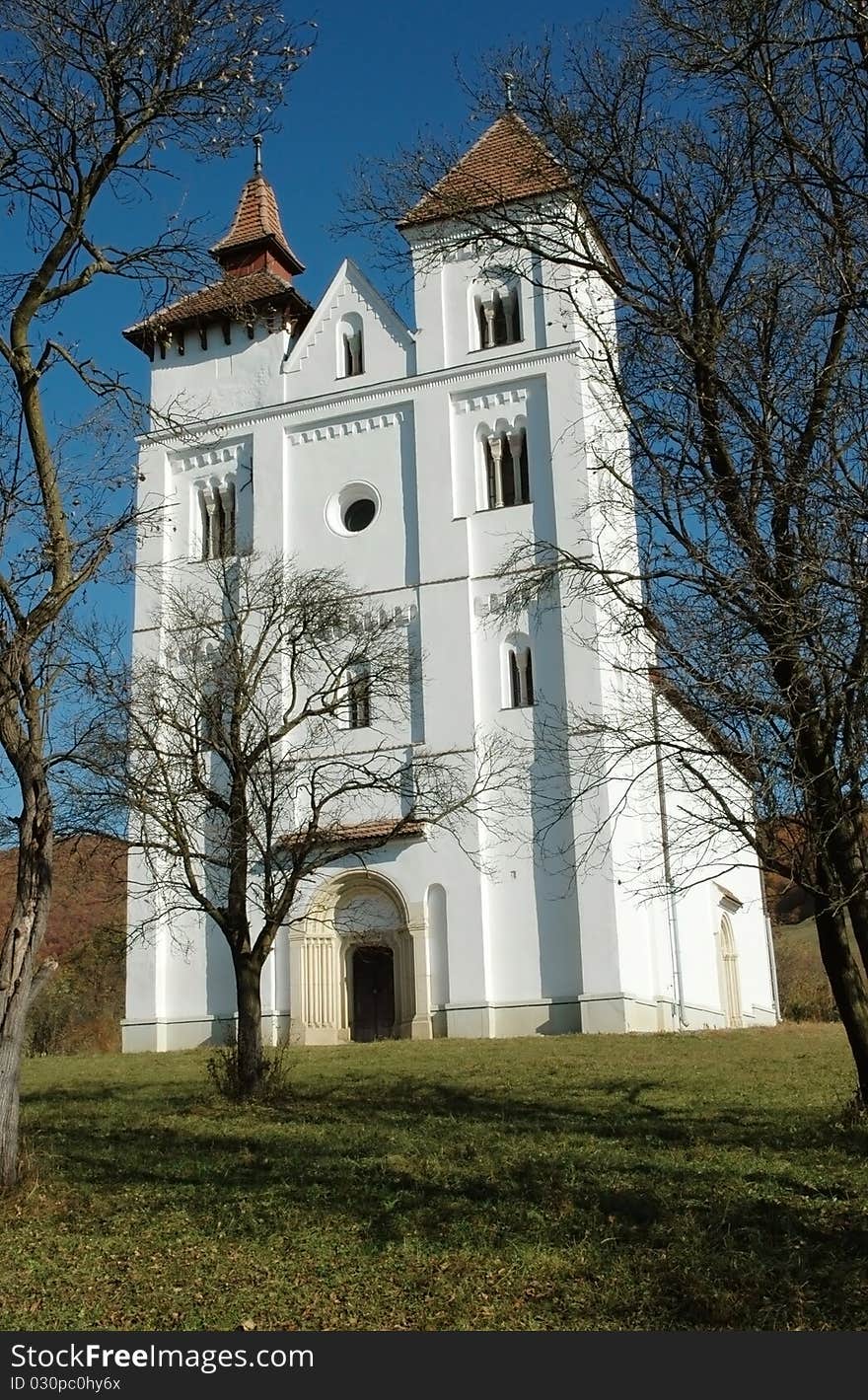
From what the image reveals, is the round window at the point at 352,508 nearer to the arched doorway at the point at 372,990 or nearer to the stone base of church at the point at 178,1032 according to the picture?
the arched doorway at the point at 372,990

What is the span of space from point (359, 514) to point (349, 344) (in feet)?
14.5

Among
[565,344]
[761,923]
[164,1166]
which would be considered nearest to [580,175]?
[164,1166]

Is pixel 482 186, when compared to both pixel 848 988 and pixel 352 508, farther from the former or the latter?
pixel 352 508

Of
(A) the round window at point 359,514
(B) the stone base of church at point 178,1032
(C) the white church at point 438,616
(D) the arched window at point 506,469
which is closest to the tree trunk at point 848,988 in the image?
(C) the white church at point 438,616

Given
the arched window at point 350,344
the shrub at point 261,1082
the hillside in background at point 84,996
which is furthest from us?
the arched window at point 350,344

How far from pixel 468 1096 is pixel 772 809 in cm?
630

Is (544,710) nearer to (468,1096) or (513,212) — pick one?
(468,1096)

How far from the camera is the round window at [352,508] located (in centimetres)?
3092

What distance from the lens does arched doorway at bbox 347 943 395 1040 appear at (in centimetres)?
2914

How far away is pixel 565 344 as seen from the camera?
97.7 feet

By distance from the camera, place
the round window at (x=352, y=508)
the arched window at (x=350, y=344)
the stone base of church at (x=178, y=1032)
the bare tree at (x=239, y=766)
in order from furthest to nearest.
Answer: the arched window at (x=350, y=344), the round window at (x=352, y=508), the stone base of church at (x=178, y=1032), the bare tree at (x=239, y=766)

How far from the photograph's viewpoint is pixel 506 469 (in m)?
30.3

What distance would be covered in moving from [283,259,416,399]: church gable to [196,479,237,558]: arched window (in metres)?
2.82

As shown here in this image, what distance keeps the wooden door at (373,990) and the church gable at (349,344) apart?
511 inches
